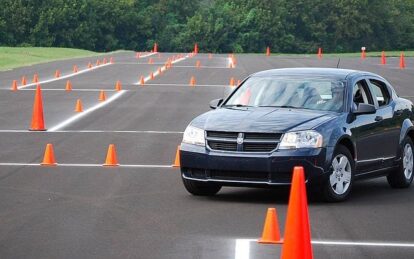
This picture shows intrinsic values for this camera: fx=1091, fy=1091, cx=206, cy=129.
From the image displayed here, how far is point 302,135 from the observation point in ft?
39.3

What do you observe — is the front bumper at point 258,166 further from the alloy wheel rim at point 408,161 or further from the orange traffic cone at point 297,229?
the orange traffic cone at point 297,229

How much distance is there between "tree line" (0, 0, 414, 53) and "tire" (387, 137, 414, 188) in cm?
9195

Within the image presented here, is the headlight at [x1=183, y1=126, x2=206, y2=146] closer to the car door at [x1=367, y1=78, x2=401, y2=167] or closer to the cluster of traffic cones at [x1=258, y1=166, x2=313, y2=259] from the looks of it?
the car door at [x1=367, y1=78, x2=401, y2=167]

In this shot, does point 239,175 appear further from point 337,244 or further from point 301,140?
point 337,244

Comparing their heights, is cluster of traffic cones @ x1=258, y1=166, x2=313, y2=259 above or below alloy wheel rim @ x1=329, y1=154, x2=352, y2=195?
above

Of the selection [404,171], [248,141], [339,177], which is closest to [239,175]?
[248,141]

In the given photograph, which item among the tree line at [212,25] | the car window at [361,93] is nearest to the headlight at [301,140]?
the car window at [361,93]

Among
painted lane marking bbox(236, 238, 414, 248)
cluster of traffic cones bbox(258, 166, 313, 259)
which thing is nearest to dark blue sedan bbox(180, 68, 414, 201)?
painted lane marking bbox(236, 238, 414, 248)

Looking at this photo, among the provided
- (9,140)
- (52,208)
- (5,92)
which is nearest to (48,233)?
(52,208)

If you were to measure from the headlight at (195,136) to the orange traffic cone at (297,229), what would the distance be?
4.67 metres

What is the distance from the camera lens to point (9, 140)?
65.4 feet

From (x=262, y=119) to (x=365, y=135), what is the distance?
5.04 ft

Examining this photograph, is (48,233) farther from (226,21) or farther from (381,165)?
(226,21)

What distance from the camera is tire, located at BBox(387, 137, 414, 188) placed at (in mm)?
13953
